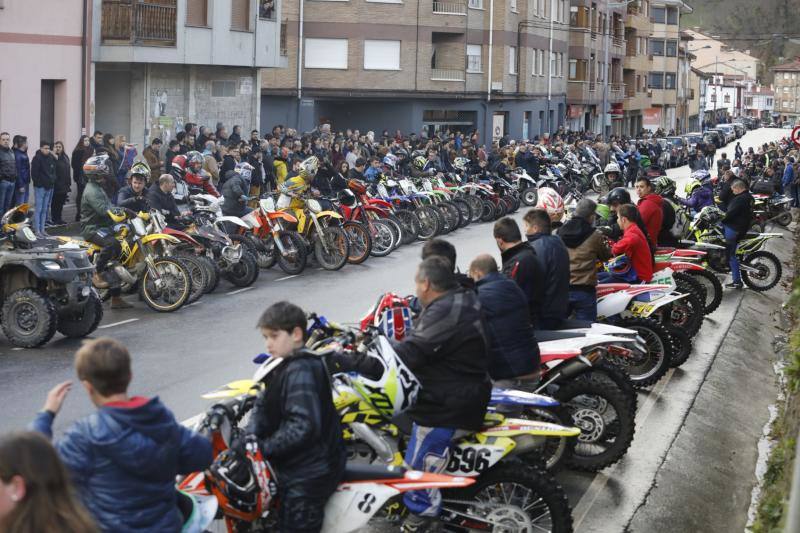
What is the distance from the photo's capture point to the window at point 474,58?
54.3 m

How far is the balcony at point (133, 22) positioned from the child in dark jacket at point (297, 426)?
24337 millimetres

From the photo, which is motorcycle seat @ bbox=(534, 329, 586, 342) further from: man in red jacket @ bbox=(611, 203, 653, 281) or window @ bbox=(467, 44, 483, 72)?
window @ bbox=(467, 44, 483, 72)

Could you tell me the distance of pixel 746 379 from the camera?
13.9 m

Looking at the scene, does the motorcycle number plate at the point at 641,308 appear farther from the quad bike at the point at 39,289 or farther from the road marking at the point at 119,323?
the road marking at the point at 119,323

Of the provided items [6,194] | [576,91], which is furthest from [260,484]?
[576,91]

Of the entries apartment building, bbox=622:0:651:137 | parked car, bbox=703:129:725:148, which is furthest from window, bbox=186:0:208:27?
apartment building, bbox=622:0:651:137

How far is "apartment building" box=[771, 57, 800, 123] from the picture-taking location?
19294 cm

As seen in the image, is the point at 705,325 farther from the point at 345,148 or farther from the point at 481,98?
the point at 481,98

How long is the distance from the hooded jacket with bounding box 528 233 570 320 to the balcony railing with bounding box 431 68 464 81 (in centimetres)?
4332

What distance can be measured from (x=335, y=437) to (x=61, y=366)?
700 centimetres

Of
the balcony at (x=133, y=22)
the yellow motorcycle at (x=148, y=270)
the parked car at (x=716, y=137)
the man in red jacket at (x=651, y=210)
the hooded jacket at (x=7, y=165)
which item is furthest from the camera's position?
the parked car at (x=716, y=137)

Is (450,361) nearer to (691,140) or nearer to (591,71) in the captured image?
(691,140)

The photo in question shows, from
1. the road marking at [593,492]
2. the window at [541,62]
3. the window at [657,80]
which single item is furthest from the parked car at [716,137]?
the road marking at [593,492]

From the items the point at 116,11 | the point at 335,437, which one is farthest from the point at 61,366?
the point at 116,11
